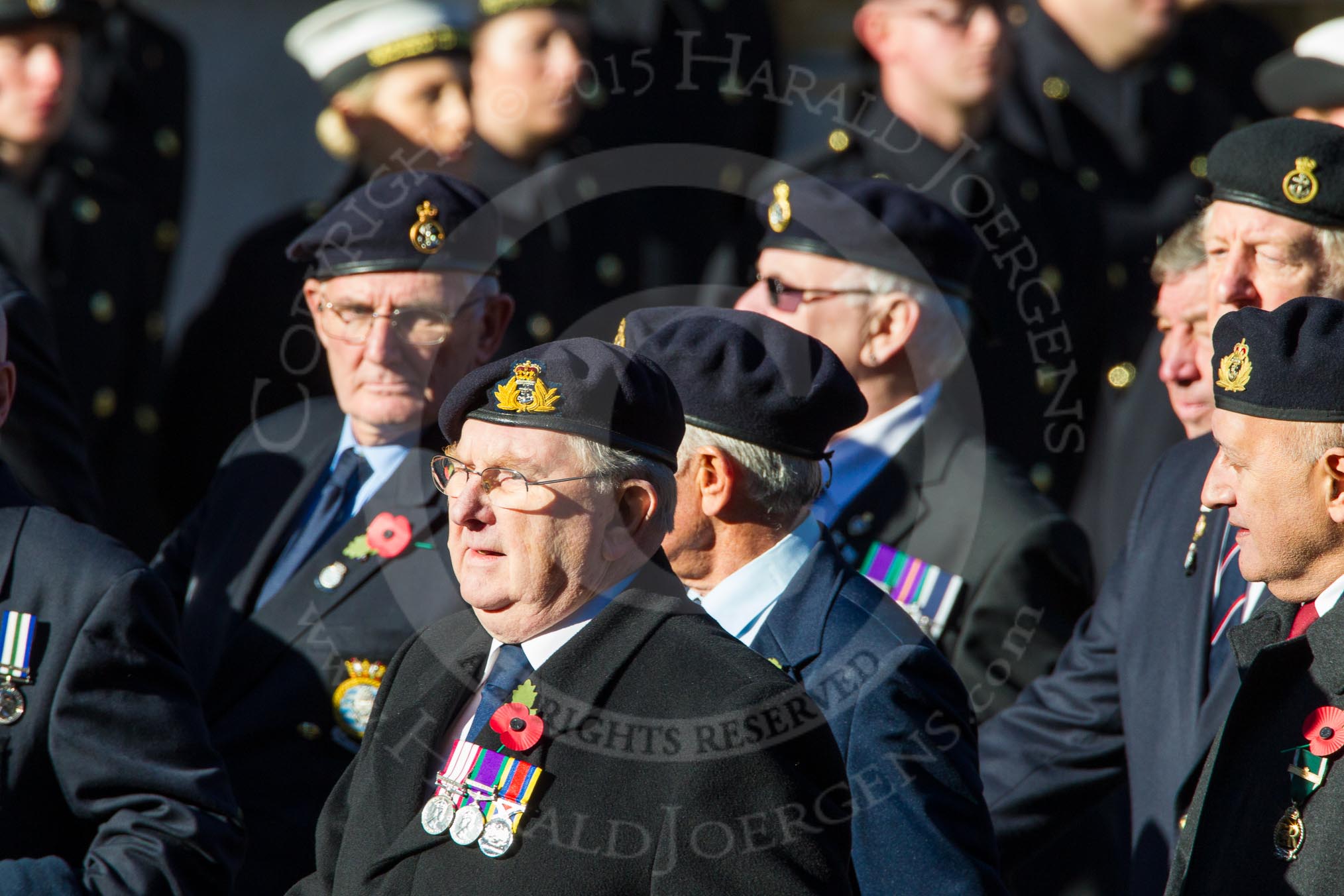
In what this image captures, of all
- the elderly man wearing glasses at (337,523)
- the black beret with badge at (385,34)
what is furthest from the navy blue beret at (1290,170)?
the black beret with badge at (385,34)

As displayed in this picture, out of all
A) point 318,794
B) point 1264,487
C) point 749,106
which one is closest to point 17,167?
point 749,106

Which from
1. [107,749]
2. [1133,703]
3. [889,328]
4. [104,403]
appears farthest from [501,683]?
[104,403]

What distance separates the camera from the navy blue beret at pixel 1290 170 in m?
3.55

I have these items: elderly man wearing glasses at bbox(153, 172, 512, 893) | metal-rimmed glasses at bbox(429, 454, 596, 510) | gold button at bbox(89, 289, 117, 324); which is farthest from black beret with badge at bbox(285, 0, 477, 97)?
metal-rimmed glasses at bbox(429, 454, 596, 510)

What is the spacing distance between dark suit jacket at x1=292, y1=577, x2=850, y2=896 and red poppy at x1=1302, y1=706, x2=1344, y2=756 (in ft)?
2.20

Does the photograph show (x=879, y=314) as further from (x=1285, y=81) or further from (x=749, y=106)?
(x=749, y=106)

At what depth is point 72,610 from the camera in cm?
302

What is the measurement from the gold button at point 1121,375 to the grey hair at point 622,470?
2865 millimetres

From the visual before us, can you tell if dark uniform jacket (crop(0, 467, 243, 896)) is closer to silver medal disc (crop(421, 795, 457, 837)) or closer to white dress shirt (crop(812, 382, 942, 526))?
silver medal disc (crop(421, 795, 457, 837))

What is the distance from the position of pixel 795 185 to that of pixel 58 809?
2110 mm

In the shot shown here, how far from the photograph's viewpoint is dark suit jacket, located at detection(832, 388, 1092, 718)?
12.4ft

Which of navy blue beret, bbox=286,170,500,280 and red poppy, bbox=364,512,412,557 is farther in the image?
navy blue beret, bbox=286,170,500,280

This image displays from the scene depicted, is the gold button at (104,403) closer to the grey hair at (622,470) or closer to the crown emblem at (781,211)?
the crown emblem at (781,211)

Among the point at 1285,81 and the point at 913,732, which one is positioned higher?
the point at 1285,81
